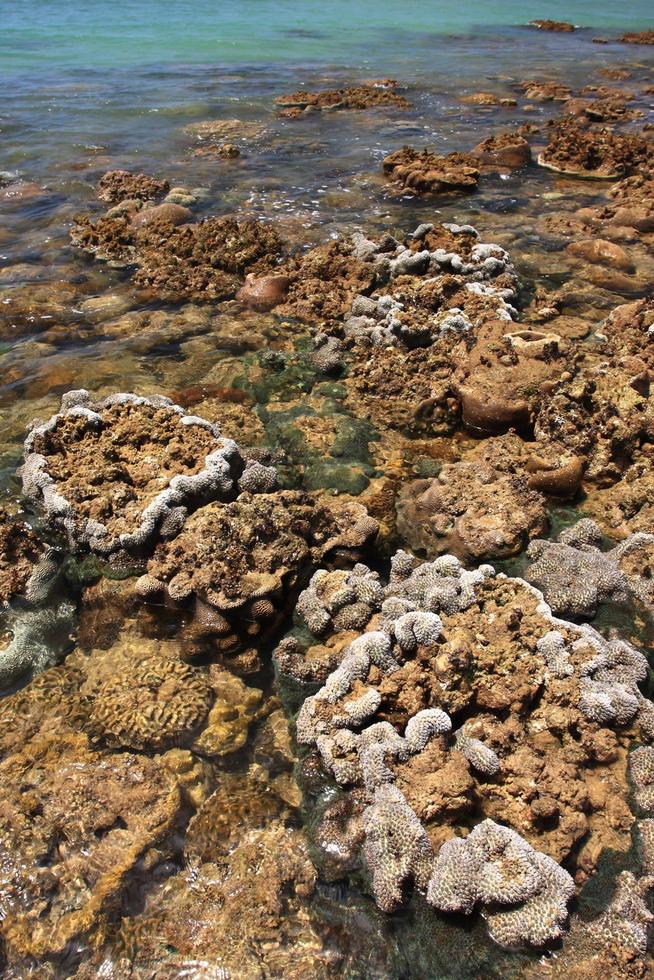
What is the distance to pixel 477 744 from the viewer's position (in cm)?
425

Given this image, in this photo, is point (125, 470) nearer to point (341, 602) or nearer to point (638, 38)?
point (341, 602)

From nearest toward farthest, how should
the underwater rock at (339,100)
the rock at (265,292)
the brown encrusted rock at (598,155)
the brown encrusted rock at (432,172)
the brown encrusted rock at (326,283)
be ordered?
the brown encrusted rock at (326,283), the rock at (265,292), the brown encrusted rock at (432,172), the brown encrusted rock at (598,155), the underwater rock at (339,100)

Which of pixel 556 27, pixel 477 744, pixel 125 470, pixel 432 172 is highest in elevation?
pixel 556 27

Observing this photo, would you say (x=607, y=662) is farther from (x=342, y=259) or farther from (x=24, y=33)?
(x=24, y=33)

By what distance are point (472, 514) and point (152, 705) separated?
311 centimetres

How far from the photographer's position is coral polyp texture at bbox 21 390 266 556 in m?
5.74

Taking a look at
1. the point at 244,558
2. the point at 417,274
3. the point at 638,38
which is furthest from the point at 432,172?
the point at 638,38

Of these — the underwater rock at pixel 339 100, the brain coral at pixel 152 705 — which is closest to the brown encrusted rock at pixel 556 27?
the underwater rock at pixel 339 100

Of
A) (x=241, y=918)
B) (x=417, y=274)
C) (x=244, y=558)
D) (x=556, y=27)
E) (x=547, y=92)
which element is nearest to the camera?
(x=241, y=918)

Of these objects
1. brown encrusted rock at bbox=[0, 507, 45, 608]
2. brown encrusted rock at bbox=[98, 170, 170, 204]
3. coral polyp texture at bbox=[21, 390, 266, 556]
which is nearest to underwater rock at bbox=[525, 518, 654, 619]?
coral polyp texture at bbox=[21, 390, 266, 556]

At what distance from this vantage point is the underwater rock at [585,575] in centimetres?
518

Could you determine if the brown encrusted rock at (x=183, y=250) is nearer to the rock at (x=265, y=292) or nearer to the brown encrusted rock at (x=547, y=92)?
the rock at (x=265, y=292)

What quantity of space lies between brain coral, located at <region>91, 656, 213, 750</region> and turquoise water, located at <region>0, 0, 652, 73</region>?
33.5 metres

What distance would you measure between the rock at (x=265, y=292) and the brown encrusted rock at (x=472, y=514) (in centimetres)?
497
